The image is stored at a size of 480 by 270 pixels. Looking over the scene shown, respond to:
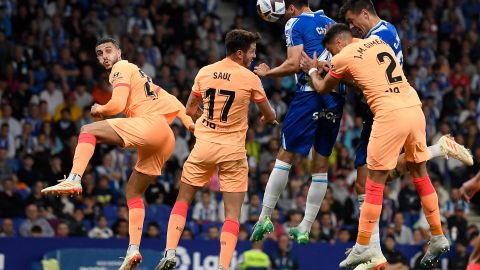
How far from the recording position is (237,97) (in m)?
12.6

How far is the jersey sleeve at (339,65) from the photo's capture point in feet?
39.8

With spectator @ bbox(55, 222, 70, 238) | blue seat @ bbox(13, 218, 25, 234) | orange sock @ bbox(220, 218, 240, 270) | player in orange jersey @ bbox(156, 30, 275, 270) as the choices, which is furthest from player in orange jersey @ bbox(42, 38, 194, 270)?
blue seat @ bbox(13, 218, 25, 234)

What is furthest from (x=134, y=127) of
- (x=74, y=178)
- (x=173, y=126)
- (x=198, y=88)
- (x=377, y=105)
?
(x=173, y=126)

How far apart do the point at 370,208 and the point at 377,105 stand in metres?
1.10

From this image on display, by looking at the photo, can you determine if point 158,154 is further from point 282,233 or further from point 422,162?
point 282,233

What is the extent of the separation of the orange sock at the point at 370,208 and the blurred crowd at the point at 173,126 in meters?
7.34

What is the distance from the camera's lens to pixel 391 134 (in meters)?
12.0

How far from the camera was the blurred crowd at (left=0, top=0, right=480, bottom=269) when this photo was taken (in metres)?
20.1

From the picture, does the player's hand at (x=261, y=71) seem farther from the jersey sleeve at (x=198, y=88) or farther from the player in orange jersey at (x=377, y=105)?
the player in orange jersey at (x=377, y=105)

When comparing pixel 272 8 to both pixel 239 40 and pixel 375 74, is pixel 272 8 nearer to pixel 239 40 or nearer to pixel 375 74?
pixel 239 40

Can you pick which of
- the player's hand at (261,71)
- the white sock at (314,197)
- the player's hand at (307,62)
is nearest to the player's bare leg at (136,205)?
the player's hand at (261,71)

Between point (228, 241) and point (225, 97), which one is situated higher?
point (225, 97)

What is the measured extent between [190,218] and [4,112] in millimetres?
3955

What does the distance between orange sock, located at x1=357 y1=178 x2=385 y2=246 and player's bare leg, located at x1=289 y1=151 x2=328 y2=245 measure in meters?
1.20
